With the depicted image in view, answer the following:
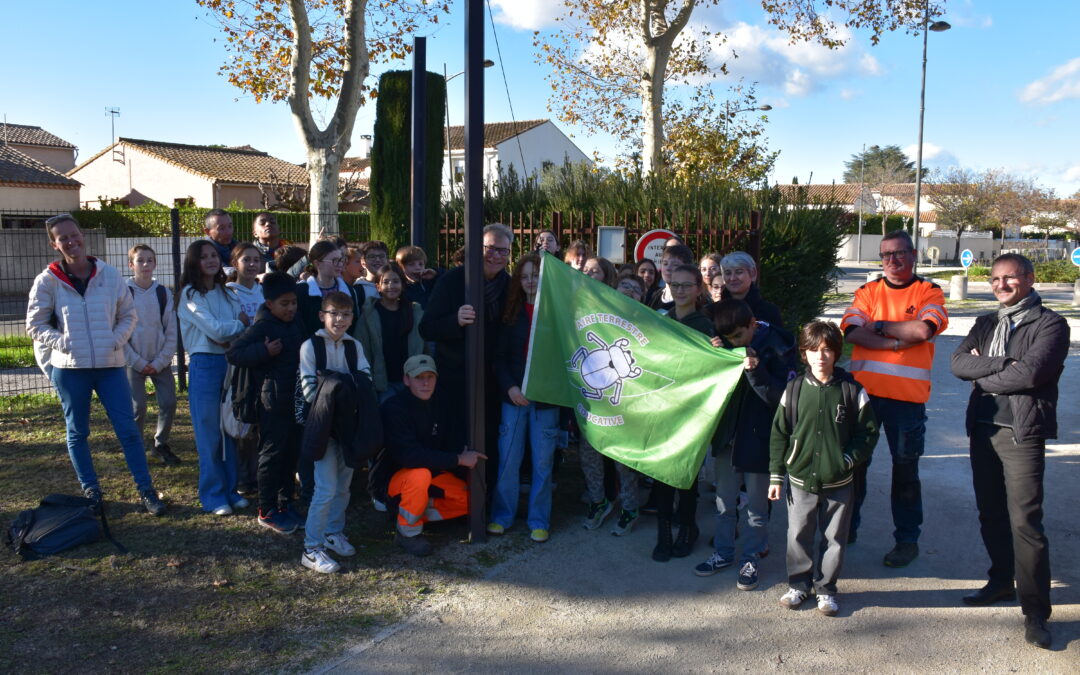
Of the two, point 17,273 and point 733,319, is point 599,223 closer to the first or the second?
point 733,319

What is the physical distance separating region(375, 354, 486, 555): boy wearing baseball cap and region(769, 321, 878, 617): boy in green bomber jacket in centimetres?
190

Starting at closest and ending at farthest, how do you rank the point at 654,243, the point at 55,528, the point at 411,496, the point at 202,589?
the point at 202,589
the point at 55,528
the point at 411,496
the point at 654,243

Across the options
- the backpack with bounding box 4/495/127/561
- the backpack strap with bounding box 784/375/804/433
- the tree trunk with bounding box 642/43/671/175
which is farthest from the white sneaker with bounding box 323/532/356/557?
the tree trunk with bounding box 642/43/671/175

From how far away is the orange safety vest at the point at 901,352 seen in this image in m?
4.64

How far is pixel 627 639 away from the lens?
3.97m

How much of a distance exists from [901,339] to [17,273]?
1160cm

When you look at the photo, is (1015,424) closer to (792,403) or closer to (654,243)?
(792,403)

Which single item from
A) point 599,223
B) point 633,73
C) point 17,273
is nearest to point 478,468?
point 599,223

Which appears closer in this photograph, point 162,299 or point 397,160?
point 162,299

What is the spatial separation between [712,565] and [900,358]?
163cm

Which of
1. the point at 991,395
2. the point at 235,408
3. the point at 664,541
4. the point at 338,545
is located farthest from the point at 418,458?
the point at 991,395

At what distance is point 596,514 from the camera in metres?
5.43

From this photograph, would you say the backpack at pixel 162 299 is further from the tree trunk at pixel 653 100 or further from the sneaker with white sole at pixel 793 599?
the tree trunk at pixel 653 100

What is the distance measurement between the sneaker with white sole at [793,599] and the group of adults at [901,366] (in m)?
0.76
